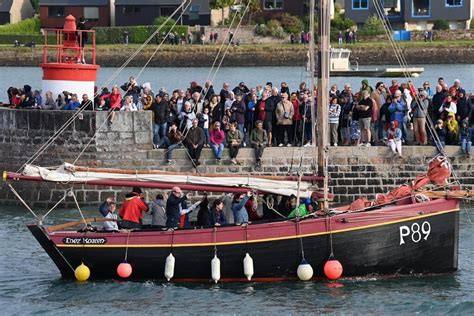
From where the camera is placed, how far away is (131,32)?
103312mm

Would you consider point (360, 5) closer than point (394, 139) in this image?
No

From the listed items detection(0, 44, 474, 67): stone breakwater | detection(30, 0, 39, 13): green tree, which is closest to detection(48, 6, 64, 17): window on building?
detection(30, 0, 39, 13): green tree

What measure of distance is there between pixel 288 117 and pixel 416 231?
8.47 meters

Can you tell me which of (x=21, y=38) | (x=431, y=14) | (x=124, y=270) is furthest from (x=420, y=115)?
(x=21, y=38)

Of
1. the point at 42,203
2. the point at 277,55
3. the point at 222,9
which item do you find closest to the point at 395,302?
the point at 42,203

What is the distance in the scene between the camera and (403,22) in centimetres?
10662

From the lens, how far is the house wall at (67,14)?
361 ft

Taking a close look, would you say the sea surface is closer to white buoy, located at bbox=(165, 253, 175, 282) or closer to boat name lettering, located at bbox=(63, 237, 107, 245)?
boat name lettering, located at bbox=(63, 237, 107, 245)

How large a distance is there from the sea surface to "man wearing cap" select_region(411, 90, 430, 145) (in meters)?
37.6

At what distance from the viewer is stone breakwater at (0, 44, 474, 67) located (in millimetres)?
97625

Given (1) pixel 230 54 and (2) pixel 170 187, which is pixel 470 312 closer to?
(2) pixel 170 187

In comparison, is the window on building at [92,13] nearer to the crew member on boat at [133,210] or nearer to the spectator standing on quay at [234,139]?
the spectator standing on quay at [234,139]

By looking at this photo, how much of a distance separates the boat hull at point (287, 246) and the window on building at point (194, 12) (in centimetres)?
8139

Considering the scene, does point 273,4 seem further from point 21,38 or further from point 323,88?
point 323,88
